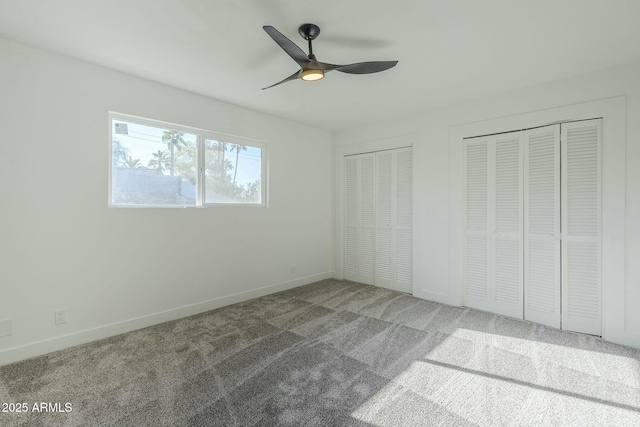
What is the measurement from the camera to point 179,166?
3.30 meters

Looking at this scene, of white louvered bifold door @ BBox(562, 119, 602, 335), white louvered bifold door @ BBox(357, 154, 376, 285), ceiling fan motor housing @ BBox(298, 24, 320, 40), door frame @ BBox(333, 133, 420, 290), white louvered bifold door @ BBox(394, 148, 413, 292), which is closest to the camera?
ceiling fan motor housing @ BBox(298, 24, 320, 40)

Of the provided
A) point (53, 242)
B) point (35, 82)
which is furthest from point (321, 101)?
point (53, 242)

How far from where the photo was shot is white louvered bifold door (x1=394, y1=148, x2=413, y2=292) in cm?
417

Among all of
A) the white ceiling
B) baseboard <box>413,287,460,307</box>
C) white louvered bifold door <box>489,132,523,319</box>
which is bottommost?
baseboard <box>413,287,460,307</box>

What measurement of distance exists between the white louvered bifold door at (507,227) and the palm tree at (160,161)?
148 inches

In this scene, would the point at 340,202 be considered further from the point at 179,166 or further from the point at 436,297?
the point at 179,166

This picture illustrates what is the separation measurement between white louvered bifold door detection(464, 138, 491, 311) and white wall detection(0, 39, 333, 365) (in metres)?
2.83

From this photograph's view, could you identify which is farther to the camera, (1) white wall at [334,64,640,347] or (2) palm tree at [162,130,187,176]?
(2) palm tree at [162,130,187,176]

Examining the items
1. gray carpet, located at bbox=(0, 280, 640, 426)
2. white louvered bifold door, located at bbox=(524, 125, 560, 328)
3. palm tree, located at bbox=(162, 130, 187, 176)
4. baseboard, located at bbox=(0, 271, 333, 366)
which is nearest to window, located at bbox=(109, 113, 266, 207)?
palm tree, located at bbox=(162, 130, 187, 176)

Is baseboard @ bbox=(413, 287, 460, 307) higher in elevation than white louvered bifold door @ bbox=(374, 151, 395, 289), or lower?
lower

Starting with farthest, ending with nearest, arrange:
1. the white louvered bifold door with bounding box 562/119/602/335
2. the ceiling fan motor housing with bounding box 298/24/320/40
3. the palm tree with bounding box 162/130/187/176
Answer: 1. the palm tree with bounding box 162/130/187/176
2. the white louvered bifold door with bounding box 562/119/602/335
3. the ceiling fan motor housing with bounding box 298/24/320/40

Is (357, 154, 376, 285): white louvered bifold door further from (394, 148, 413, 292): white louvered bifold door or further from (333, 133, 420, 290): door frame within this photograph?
(394, 148, 413, 292): white louvered bifold door

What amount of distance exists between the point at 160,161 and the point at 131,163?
0.91 ft

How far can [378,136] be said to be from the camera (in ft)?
14.6
